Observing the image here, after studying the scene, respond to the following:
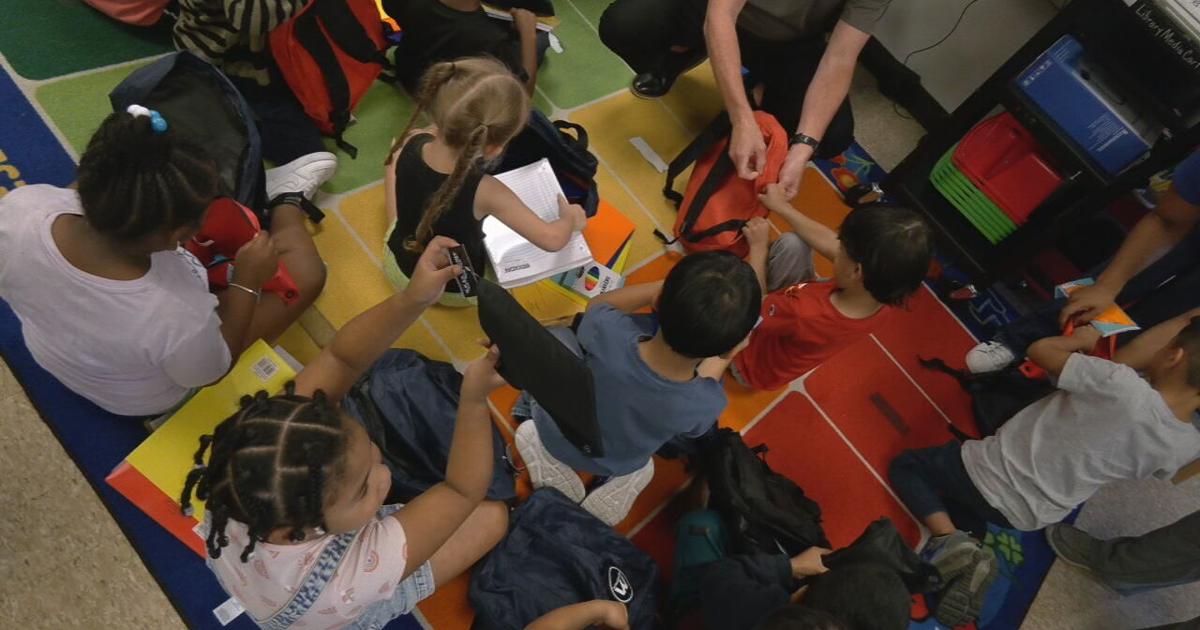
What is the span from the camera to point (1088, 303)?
2141mm

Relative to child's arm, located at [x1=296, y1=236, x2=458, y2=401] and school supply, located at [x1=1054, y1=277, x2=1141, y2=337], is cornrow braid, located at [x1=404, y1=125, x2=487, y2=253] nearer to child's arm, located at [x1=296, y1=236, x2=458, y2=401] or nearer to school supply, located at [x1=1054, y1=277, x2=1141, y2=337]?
child's arm, located at [x1=296, y1=236, x2=458, y2=401]

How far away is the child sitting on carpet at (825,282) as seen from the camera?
5.41 feet

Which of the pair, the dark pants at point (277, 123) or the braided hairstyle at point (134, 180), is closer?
the braided hairstyle at point (134, 180)

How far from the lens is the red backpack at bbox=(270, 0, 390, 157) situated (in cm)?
200

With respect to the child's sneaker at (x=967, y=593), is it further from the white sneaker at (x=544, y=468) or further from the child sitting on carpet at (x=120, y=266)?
the child sitting on carpet at (x=120, y=266)

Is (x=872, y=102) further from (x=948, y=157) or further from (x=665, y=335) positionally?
(x=665, y=335)

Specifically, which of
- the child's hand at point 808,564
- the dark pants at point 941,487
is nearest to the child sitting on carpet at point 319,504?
the child's hand at point 808,564

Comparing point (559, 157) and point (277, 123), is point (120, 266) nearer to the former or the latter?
point (277, 123)

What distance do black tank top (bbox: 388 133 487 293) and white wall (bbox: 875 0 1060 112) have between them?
2.26 m

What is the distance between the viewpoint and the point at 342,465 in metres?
1.08

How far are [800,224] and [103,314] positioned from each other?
1756 mm

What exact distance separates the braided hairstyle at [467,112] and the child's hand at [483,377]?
521 mm

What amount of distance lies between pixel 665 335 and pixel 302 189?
4.18 feet

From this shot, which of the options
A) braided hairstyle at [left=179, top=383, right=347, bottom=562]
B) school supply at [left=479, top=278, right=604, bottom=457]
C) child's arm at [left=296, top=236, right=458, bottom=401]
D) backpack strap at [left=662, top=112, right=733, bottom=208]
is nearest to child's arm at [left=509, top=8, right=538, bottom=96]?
backpack strap at [left=662, top=112, right=733, bottom=208]
